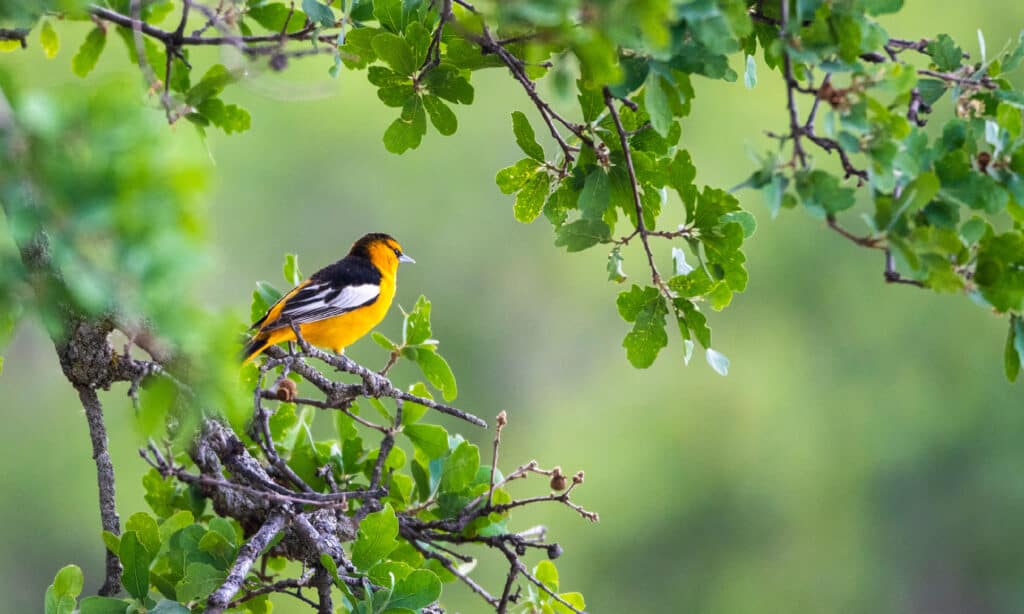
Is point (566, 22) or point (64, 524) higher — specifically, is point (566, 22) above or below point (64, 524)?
below

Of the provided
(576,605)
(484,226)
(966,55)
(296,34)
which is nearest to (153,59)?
(296,34)

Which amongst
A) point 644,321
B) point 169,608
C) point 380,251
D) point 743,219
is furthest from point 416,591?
point 380,251

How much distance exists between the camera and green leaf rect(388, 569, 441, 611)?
190cm

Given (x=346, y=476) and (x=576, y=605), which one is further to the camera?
(x=346, y=476)

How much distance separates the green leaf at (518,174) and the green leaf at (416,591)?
2.43 ft

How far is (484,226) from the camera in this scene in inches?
440

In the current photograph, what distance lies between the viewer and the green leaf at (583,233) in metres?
2.00

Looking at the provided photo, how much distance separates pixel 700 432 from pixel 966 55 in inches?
360

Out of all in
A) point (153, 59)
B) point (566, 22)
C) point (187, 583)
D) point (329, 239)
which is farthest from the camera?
point (329, 239)

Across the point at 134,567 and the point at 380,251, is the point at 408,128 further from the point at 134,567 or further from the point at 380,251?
the point at 380,251

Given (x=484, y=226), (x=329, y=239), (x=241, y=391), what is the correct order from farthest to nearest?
(x=484, y=226)
(x=329, y=239)
(x=241, y=391)

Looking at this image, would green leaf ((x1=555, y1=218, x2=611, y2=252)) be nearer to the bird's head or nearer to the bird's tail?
the bird's tail

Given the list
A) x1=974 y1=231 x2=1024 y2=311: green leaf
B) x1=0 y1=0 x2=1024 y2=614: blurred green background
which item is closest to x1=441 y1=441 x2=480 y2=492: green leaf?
x1=974 y1=231 x2=1024 y2=311: green leaf

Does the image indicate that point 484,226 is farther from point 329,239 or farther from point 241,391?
point 241,391
